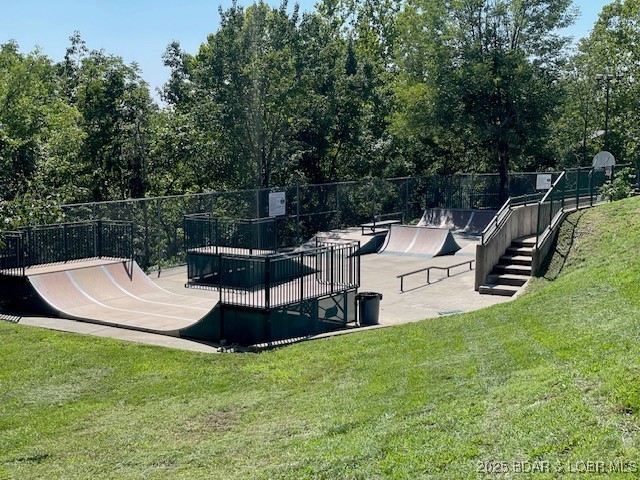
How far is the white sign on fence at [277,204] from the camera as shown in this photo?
30.3 meters

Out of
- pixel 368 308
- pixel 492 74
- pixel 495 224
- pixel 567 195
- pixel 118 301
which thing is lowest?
pixel 118 301

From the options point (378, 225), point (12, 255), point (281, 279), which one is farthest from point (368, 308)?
point (378, 225)

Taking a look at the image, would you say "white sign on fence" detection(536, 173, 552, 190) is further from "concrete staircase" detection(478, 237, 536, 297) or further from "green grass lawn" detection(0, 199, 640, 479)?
"green grass lawn" detection(0, 199, 640, 479)

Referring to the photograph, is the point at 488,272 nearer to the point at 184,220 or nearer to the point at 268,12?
the point at 184,220

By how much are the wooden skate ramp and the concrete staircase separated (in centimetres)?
739

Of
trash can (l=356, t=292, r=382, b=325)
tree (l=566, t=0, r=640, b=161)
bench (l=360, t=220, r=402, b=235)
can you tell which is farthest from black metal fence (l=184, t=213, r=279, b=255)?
tree (l=566, t=0, r=640, b=161)

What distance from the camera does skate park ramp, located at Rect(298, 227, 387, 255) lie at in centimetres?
A: 2963

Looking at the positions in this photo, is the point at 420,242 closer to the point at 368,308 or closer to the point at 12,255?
the point at 368,308

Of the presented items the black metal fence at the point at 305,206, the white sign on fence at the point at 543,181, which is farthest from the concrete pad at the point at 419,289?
the white sign on fence at the point at 543,181

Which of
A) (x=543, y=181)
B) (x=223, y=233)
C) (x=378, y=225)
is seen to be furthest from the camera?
(x=543, y=181)

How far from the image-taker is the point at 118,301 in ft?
62.2

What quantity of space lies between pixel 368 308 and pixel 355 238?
1456 centimetres

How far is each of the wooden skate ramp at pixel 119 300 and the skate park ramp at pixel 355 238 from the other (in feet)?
32.5

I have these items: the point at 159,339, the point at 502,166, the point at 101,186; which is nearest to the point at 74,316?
the point at 159,339
